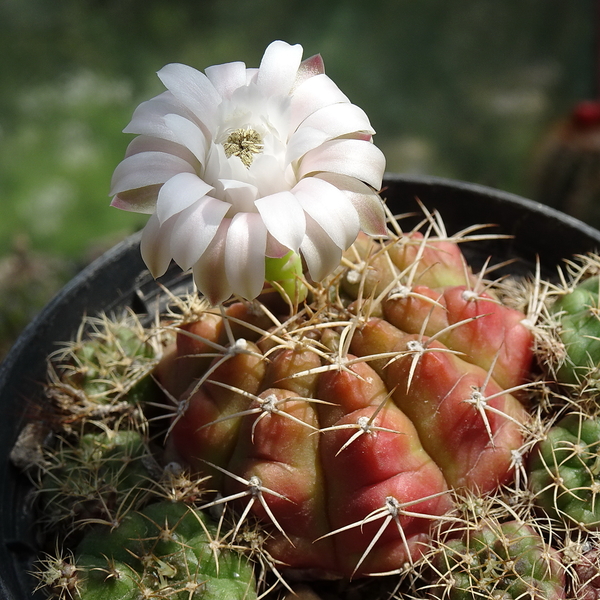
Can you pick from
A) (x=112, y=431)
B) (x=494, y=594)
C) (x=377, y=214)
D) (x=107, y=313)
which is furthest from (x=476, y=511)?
(x=107, y=313)

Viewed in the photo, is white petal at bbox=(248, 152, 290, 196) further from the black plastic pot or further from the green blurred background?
the green blurred background

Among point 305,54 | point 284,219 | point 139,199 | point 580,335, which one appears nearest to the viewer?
point 284,219

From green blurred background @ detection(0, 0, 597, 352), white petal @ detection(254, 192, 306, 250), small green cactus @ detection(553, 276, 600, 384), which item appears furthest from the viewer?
green blurred background @ detection(0, 0, 597, 352)

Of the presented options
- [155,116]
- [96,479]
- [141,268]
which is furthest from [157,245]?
[141,268]

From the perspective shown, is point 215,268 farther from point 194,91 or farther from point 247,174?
point 194,91

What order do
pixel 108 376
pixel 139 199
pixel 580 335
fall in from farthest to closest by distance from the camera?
pixel 108 376 < pixel 580 335 < pixel 139 199

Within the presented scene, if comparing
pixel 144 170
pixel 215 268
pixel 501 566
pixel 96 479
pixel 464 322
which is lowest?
pixel 501 566

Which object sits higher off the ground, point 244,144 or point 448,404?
point 244,144

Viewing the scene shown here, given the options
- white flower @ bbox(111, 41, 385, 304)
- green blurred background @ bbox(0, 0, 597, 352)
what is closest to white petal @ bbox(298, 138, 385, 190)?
white flower @ bbox(111, 41, 385, 304)
